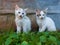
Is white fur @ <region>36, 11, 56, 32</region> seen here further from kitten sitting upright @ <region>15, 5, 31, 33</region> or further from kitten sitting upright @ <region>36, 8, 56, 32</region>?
kitten sitting upright @ <region>15, 5, 31, 33</region>

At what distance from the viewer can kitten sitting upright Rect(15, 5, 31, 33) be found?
5168 millimetres

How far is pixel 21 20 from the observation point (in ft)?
17.3

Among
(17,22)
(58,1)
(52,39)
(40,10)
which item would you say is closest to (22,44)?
(52,39)

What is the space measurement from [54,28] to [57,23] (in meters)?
0.43

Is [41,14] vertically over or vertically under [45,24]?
over

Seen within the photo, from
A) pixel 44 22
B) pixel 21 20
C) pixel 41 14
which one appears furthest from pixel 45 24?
pixel 21 20

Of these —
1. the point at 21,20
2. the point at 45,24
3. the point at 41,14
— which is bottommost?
the point at 45,24

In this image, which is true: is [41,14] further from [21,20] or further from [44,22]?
[21,20]

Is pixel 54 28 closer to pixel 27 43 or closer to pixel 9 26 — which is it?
pixel 9 26

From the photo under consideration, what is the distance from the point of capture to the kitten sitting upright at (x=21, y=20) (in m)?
5.17

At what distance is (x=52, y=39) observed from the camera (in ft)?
10.3

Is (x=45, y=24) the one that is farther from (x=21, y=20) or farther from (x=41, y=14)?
(x=21, y=20)

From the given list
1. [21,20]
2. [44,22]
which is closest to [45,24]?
[44,22]

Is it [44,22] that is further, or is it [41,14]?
[44,22]
